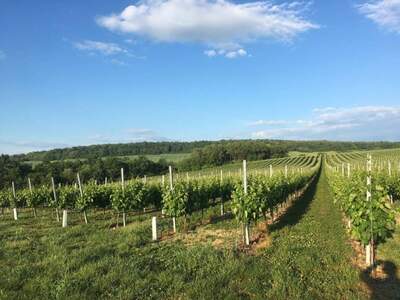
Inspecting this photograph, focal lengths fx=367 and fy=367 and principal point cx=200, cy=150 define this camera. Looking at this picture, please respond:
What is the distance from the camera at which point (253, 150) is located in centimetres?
11025

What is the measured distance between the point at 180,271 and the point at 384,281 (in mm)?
4064

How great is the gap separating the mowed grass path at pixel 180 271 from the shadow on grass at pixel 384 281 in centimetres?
30

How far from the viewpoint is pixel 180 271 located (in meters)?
7.58

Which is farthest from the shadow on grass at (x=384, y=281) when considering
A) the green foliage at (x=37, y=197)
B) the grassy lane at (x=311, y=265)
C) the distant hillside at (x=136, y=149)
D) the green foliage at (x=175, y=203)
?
the distant hillside at (x=136, y=149)

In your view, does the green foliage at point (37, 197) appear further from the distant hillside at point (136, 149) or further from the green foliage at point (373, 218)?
the distant hillside at point (136, 149)

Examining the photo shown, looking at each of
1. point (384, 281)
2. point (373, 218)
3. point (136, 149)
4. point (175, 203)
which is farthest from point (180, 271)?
point (136, 149)

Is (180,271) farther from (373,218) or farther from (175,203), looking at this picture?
(175,203)

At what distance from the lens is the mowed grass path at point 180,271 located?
6.40 metres

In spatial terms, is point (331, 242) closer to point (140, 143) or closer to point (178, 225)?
point (178, 225)

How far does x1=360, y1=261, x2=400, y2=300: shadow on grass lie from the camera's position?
6.50m

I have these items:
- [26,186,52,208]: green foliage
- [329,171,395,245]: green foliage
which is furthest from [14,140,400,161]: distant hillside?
[329,171,395,245]: green foliage

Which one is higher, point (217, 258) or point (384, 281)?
point (217, 258)

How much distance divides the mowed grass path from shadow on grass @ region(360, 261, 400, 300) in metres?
0.30

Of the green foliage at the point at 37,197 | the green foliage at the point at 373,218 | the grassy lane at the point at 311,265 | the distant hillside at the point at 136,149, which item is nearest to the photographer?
the grassy lane at the point at 311,265
